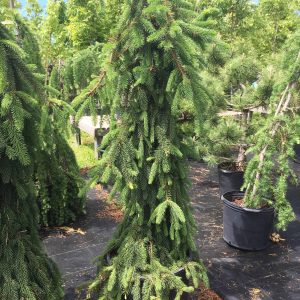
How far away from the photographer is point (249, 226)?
4328 mm

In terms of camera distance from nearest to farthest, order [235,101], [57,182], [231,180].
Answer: [57,182] < [235,101] < [231,180]

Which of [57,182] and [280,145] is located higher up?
[280,145]

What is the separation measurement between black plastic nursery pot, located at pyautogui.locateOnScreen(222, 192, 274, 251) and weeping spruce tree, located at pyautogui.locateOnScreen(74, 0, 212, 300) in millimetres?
1468

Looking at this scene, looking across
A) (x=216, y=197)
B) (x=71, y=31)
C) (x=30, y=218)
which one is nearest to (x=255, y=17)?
(x=71, y=31)

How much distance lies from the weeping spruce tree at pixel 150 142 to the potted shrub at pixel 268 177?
1492 millimetres

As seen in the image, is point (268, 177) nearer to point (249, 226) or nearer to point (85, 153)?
point (249, 226)

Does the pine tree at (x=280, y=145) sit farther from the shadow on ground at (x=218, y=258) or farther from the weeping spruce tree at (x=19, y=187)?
the weeping spruce tree at (x=19, y=187)

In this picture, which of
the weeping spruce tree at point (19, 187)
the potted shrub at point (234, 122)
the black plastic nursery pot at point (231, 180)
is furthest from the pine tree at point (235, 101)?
the weeping spruce tree at point (19, 187)

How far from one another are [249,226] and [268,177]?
67cm

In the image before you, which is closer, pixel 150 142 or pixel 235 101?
pixel 150 142

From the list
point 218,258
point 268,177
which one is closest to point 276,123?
point 268,177

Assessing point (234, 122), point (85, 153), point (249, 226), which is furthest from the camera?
point (85, 153)

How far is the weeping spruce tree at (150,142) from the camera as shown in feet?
7.46

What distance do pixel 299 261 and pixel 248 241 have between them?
63cm
